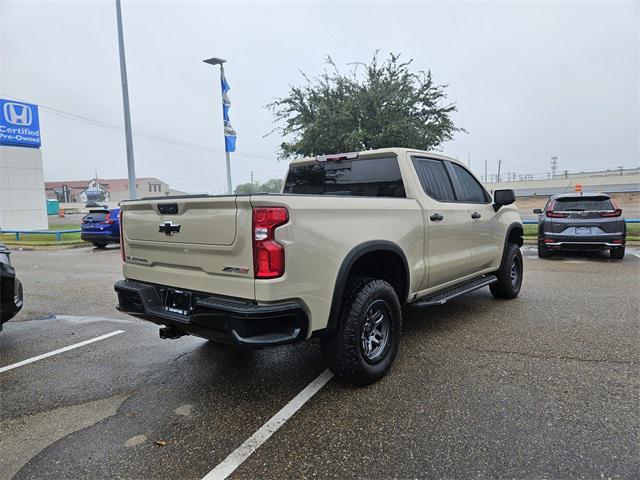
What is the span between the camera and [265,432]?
106 inches

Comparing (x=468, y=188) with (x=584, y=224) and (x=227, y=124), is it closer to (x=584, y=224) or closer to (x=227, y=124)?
(x=584, y=224)

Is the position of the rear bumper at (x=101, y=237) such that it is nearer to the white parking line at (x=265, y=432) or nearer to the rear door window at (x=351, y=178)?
the rear door window at (x=351, y=178)

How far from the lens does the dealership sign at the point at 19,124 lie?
69.6 ft

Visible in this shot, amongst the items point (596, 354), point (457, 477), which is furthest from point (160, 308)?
point (596, 354)

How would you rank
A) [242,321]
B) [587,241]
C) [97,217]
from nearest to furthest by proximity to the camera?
[242,321] → [587,241] → [97,217]

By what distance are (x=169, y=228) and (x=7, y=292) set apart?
7.78 ft

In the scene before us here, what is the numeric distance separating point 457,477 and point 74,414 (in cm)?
259

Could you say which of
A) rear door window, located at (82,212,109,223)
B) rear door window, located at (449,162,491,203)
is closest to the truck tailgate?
rear door window, located at (449,162,491,203)

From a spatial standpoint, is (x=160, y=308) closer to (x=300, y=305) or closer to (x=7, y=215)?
(x=300, y=305)

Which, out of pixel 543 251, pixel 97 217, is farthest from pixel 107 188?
pixel 543 251

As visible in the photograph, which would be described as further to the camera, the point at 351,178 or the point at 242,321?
the point at 351,178

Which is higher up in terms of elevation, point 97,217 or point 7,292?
point 97,217

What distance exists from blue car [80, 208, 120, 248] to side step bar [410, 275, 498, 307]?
40.6 ft

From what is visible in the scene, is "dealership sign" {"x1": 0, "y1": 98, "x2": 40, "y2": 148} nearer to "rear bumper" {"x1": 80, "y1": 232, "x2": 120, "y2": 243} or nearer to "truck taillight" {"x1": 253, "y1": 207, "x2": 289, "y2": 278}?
"rear bumper" {"x1": 80, "y1": 232, "x2": 120, "y2": 243}
